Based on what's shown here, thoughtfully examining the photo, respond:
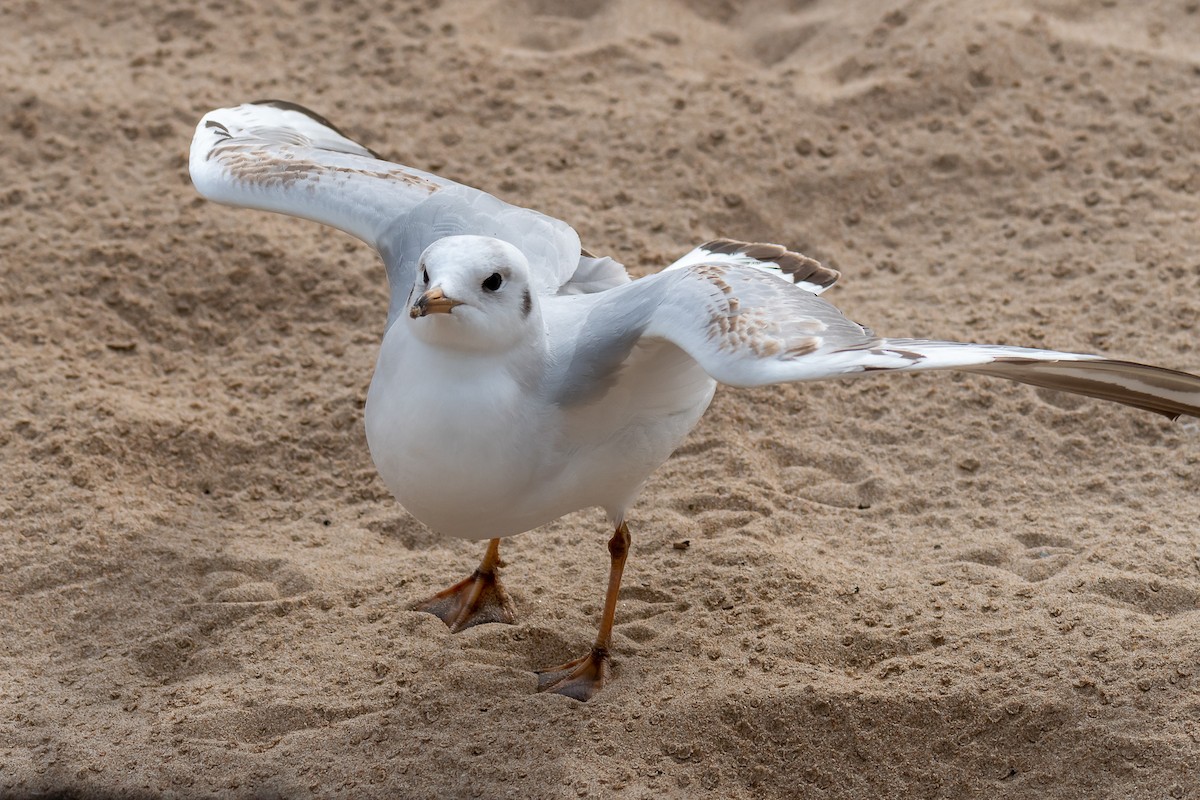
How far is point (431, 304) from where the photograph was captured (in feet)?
9.95

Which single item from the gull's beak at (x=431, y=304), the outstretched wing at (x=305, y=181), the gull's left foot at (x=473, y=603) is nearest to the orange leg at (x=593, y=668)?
the gull's left foot at (x=473, y=603)

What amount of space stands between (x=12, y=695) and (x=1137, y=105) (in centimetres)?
488

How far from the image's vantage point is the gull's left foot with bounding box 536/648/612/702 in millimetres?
3674

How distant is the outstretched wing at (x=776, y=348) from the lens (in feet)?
9.48

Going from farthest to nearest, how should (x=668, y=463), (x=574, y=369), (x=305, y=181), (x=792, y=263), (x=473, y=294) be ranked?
1. (x=668, y=463)
2. (x=305, y=181)
3. (x=792, y=263)
4. (x=574, y=369)
5. (x=473, y=294)

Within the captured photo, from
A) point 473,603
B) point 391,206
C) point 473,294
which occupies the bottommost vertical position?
point 473,603

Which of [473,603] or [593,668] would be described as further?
[473,603]

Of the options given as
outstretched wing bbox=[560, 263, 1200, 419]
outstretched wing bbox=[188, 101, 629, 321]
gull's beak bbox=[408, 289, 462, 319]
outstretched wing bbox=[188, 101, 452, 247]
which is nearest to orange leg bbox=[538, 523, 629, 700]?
outstretched wing bbox=[560, 263, 1200, 419]

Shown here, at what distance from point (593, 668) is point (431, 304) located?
3.95 ft

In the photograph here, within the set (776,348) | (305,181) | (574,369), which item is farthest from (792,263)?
(305,181)

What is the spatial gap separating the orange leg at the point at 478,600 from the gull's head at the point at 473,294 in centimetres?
99

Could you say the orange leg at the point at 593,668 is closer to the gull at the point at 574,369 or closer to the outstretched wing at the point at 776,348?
the gull at the point at 574,369

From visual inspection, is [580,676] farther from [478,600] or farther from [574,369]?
[574,369]

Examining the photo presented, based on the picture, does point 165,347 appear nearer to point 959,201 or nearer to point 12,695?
point 12,695
